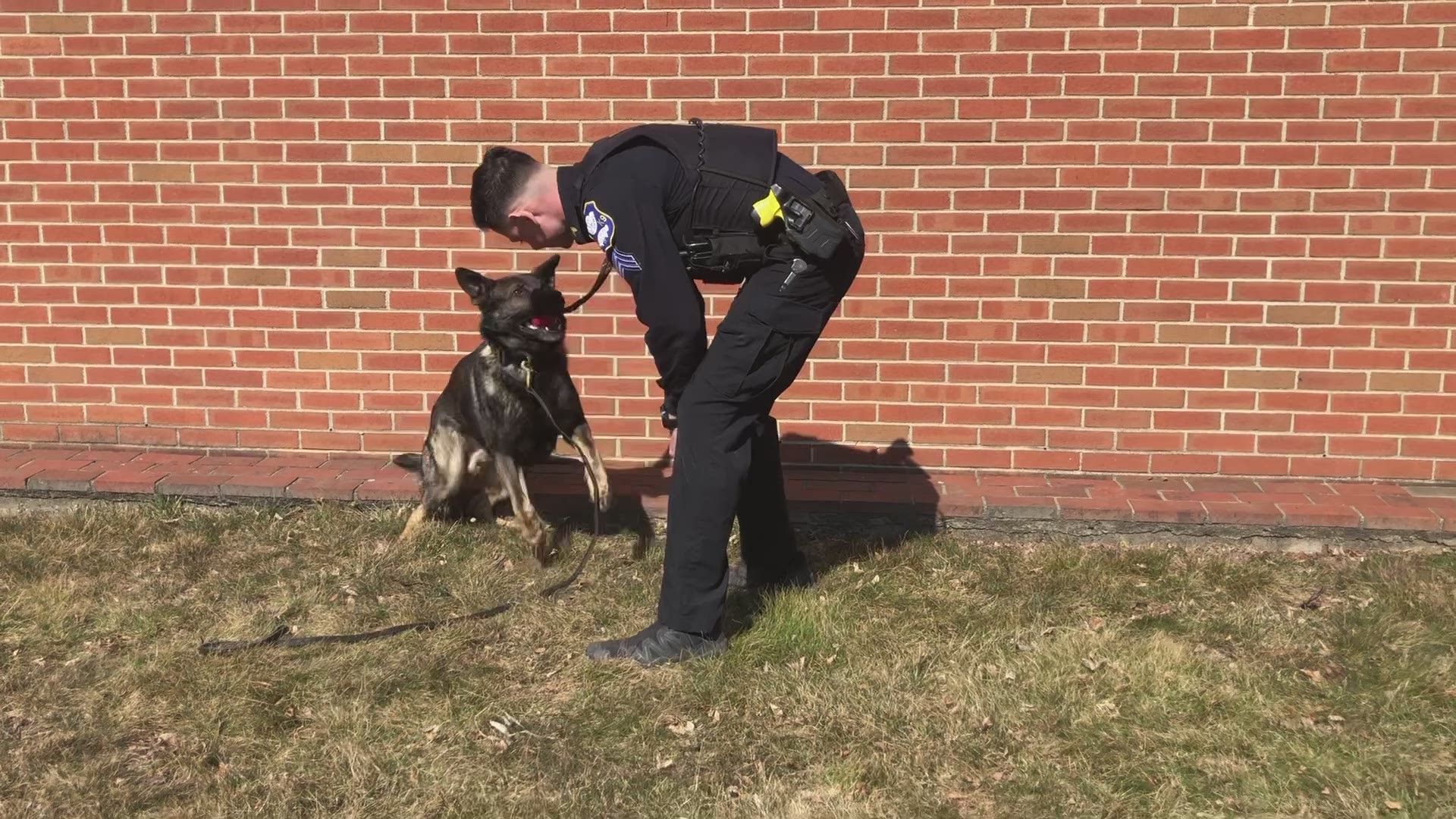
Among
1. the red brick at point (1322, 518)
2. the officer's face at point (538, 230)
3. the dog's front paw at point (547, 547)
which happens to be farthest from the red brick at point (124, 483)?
the red brick at point (1322, 518)

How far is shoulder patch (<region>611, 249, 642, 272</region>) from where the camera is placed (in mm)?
3424

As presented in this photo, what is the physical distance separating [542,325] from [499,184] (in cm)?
82

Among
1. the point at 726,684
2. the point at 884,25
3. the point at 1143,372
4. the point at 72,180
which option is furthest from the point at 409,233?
the point at 1143,372

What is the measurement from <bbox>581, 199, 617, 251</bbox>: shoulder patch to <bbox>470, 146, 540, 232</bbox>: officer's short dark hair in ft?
1.04

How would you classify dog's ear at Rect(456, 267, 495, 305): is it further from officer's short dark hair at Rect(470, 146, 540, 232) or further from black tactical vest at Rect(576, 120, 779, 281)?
black tactical vest at Rect(576, 120, 779, 281)

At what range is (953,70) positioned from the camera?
201 inches

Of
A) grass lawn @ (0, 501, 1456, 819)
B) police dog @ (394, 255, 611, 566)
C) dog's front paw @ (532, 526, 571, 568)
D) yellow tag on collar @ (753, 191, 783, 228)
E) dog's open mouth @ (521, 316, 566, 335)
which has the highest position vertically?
yellow tag on collar @ (753, 191, 783, 228)

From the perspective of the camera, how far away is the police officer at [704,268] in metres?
3.54

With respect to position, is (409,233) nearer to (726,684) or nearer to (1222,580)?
(726,684)

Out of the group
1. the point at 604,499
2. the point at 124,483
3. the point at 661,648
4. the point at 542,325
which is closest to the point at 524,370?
the point at 542,325

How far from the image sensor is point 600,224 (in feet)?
11.4

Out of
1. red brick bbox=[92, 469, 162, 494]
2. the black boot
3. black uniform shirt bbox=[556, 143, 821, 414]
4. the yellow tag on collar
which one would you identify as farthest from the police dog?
red brick bbox=[92, 469, 162, 494]

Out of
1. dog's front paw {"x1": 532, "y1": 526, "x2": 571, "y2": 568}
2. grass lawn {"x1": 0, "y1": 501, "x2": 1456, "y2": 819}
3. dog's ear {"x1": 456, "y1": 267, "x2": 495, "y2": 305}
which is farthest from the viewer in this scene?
dog's front paw {"x1": 532, "y1": 526, "x2": 571, "y2": 568}

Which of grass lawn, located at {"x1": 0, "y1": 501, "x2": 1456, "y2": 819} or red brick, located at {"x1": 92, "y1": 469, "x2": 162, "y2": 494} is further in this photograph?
red brick, located at {"x1": 92, "y1": 469, "x2": 162, "y2": 494}
